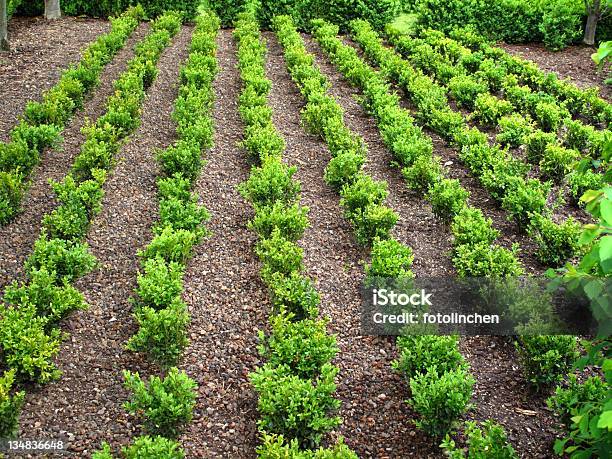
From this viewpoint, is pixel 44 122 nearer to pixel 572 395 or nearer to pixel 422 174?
pixel 422 174

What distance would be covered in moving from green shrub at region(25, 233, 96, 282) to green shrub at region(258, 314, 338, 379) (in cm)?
214

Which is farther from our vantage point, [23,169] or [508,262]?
[23,169]

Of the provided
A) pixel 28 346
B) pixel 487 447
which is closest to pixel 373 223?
pixel 487 447

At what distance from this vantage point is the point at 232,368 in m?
5.86

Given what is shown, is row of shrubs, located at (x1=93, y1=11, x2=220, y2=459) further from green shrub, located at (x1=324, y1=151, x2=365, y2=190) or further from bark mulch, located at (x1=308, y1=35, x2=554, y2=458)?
green shrub, located at (x1=324, y1=151, x2=365, y2=190)

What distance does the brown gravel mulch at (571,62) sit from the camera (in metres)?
13.5

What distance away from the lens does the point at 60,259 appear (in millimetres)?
6551

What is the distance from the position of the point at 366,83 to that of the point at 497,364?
6.75m

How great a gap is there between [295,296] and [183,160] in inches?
120

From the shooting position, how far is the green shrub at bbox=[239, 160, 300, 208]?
800 centimetres

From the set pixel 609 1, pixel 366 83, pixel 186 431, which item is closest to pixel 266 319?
pixel 186 431

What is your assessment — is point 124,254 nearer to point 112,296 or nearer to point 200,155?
point 112,296

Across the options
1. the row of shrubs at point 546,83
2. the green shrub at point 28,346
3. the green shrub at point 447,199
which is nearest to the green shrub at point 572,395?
the green shrub at point 447,199

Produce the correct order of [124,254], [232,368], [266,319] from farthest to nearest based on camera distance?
1. [124,254]
2. [266,319]
3. [232,368]
